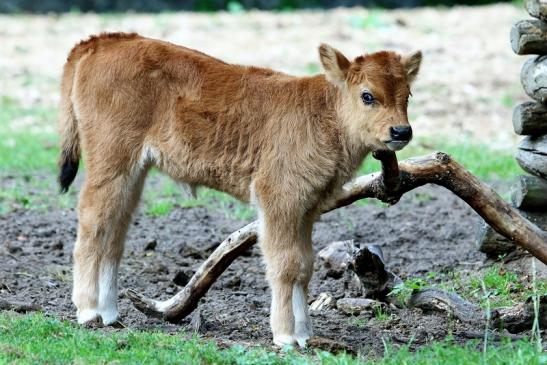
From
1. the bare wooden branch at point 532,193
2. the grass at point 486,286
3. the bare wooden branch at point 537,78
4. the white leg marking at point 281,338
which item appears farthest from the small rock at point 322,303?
the bare wooden branch at point 537,78

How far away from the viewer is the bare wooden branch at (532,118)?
9.09 m

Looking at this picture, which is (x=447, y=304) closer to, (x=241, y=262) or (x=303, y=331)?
(x=303, y=331)

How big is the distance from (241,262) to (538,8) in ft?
13.0

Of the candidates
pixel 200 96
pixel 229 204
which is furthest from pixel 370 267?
pixel 229 204

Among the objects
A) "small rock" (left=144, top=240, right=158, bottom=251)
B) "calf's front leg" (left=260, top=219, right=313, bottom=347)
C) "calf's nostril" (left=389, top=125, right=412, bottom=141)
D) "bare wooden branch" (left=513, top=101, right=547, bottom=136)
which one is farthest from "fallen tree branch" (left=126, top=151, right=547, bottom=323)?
"small rock" (left=144, top=240, right=158, bottom=251)

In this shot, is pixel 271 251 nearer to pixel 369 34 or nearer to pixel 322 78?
pixel 322 78

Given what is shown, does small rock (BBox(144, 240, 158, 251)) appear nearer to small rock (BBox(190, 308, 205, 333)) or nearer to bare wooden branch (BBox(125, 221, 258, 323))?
bare wooden branch (BBox(125, 221, 258, 323))

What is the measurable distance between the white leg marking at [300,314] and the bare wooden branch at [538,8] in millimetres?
3139

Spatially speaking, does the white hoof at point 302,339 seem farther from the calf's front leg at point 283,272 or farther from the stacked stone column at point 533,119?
the stacked stone column at point 533,119

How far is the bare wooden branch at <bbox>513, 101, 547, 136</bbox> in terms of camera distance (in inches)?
358

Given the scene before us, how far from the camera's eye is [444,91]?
18906 millimetres

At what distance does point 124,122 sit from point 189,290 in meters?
1.47

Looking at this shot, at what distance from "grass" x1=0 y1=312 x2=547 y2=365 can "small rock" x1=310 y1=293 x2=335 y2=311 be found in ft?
5.36

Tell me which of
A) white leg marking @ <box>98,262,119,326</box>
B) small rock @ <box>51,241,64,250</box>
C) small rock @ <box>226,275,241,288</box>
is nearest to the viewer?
white leg marking @ <box>98,262,119,326</box>
